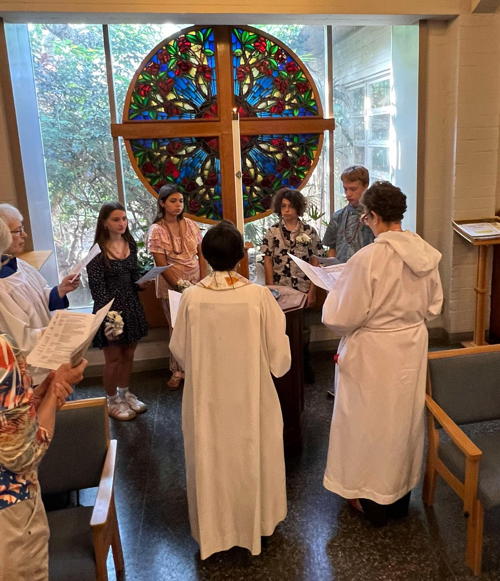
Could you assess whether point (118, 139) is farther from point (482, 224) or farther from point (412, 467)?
point (412, 467)

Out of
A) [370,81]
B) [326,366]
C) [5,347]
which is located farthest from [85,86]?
[5,347]

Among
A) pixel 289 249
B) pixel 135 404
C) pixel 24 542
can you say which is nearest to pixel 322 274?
pixel 289 249

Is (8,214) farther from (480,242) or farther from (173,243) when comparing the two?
(480,242)

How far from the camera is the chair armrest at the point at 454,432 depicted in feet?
7.04

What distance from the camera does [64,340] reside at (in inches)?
68.1

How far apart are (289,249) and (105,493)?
216 centimetres

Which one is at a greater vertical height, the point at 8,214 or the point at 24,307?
the point at 8,214

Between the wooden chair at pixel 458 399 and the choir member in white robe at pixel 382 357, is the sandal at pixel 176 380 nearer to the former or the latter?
the choir member in white robe at pixel 382 357

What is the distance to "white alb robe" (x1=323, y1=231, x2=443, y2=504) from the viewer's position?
7.30ft

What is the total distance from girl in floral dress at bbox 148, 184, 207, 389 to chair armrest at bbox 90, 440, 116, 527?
1.58 m

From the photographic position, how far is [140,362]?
4.38 meters

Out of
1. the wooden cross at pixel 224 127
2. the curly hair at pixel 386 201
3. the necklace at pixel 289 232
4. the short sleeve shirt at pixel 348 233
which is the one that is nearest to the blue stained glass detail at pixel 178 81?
the wooden cross at pixel 224 127

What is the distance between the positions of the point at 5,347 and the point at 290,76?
12.2 feet

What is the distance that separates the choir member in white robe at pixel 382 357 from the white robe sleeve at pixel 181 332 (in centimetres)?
63
